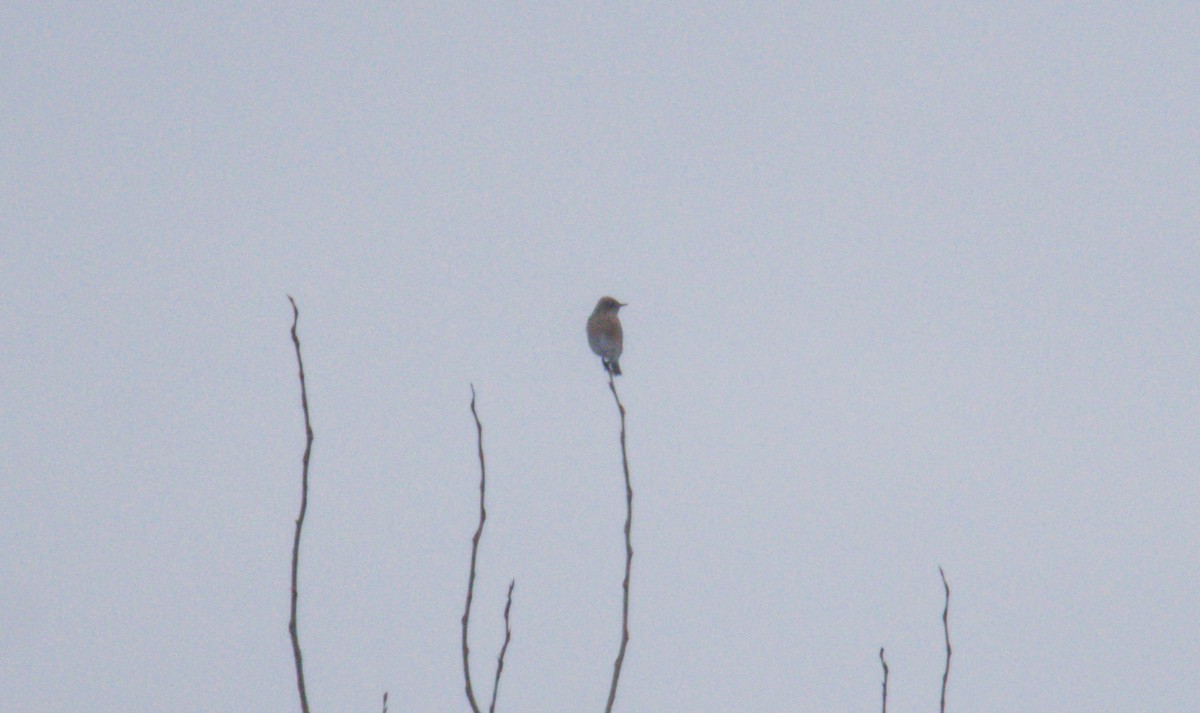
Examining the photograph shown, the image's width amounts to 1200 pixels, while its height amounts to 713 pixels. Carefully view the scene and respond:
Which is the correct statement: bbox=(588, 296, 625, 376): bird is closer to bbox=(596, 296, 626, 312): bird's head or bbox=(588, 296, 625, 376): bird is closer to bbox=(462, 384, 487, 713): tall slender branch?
bbox=(596, 296, 626, 312): bird's head

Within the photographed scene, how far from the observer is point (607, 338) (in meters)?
11.3

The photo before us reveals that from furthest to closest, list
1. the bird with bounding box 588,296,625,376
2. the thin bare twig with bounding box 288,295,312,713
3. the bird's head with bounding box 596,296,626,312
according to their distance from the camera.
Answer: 1. the bird's head with bounding box 596,296,626,312
2. the bird with bounding box 588,296,625,376
3. the thin bare twig with bounding box 288,295,312,713

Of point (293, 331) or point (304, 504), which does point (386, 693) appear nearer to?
point (304, 504)

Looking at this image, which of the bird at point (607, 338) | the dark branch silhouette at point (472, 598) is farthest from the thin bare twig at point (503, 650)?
the bird at point (607, 338)

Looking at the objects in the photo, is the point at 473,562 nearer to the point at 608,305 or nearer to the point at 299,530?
the point at 299,530

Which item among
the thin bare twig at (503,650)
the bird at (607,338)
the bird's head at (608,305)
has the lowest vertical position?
the thin bare twig at (503,650)

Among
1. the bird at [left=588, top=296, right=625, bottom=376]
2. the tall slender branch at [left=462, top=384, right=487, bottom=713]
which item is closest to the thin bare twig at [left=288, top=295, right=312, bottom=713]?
the tall slender branch at [left=462, top=384, right=487, bottom=713]

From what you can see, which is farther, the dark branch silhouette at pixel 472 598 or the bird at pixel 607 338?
the bird at pixel 607 338

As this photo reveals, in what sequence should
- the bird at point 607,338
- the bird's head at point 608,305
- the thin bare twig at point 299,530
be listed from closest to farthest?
the thin bare twig at point 299,530, the bird at point 607,338, the bird's head at point 608,305

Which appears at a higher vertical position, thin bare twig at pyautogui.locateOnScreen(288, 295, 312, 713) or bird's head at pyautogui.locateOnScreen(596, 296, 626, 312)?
bird's head at pyautogui.locateOnScreen(596, 296, 626, 312)

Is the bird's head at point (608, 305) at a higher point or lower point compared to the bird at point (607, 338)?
higher

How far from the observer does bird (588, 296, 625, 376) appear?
37.0ft

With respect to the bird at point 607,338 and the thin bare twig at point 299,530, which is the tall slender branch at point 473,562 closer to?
the thin bare twig at point 299,530

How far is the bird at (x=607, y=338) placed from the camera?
1127 centimetres
